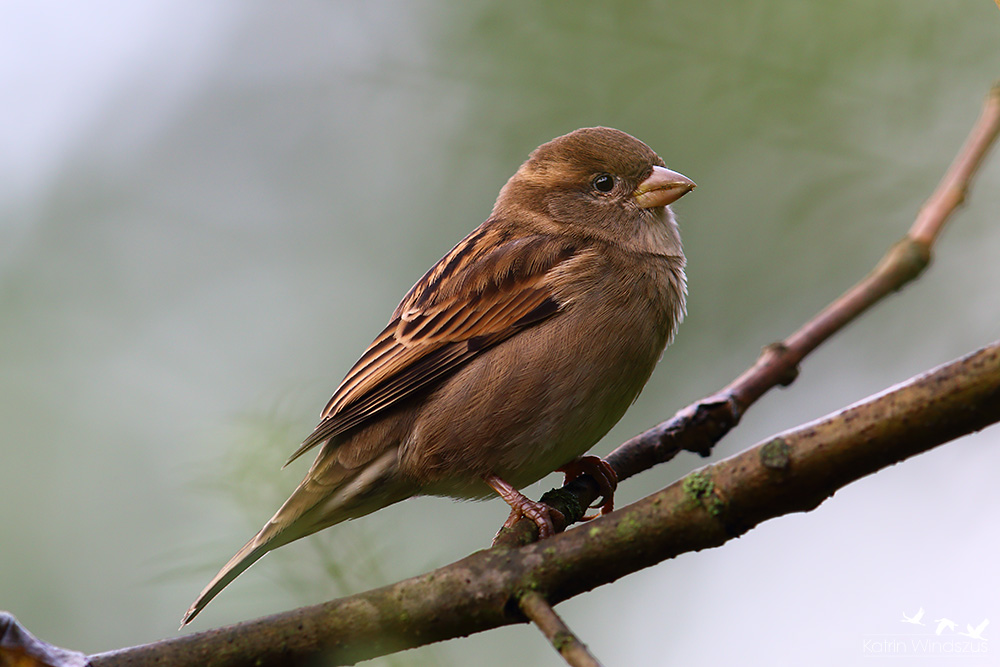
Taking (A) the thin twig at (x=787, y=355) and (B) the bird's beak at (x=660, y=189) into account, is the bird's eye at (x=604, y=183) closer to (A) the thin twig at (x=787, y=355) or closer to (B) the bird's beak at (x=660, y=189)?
(B) the bird's beak at (x=660, y=189)

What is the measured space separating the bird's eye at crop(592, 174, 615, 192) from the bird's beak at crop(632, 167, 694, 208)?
150 millimetres

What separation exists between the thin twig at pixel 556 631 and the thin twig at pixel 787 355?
472 mm

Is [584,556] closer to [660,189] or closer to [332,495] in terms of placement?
[332,495]

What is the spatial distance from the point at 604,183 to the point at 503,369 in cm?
144

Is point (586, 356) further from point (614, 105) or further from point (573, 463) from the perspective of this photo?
point (614, 105)

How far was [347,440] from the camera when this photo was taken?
14.0 ft

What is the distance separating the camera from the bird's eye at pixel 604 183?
198 inches

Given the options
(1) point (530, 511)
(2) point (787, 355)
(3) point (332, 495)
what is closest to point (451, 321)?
(3) point (332, 495)

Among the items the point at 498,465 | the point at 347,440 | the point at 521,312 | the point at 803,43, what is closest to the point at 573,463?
the point at 498,465

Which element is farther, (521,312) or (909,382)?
(521,312)

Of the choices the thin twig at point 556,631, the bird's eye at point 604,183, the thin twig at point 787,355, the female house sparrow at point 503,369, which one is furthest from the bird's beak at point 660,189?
the thin twig at point 556,631

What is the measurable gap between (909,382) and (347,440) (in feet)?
9.16

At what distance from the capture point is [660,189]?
15.9ft

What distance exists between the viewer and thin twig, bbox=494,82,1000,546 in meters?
1.53
